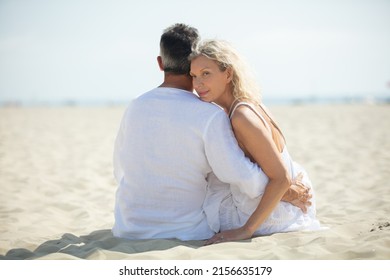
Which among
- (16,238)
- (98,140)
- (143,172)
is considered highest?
(143,172)

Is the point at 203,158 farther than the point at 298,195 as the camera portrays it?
No

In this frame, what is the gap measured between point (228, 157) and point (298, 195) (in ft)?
2.13

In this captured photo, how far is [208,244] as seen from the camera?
3.09 m

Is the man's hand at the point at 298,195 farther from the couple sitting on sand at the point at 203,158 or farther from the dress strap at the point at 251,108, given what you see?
the dress strap at the point at 251,108

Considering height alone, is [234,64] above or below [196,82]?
above

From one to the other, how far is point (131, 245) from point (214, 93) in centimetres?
116

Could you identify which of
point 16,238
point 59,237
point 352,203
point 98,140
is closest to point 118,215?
point 59,237

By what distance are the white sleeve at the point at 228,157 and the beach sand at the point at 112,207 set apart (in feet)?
1.33

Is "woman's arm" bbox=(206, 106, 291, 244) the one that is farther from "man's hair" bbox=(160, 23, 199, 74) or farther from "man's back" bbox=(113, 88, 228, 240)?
"man's hair" bbox=(160, 23, 199, 74)

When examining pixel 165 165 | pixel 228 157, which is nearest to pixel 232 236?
pixel 228 157

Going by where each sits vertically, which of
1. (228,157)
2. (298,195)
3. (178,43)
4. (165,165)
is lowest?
(298,195)

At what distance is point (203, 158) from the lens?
313 cm

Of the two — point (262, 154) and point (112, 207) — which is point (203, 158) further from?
point (112, 207)
